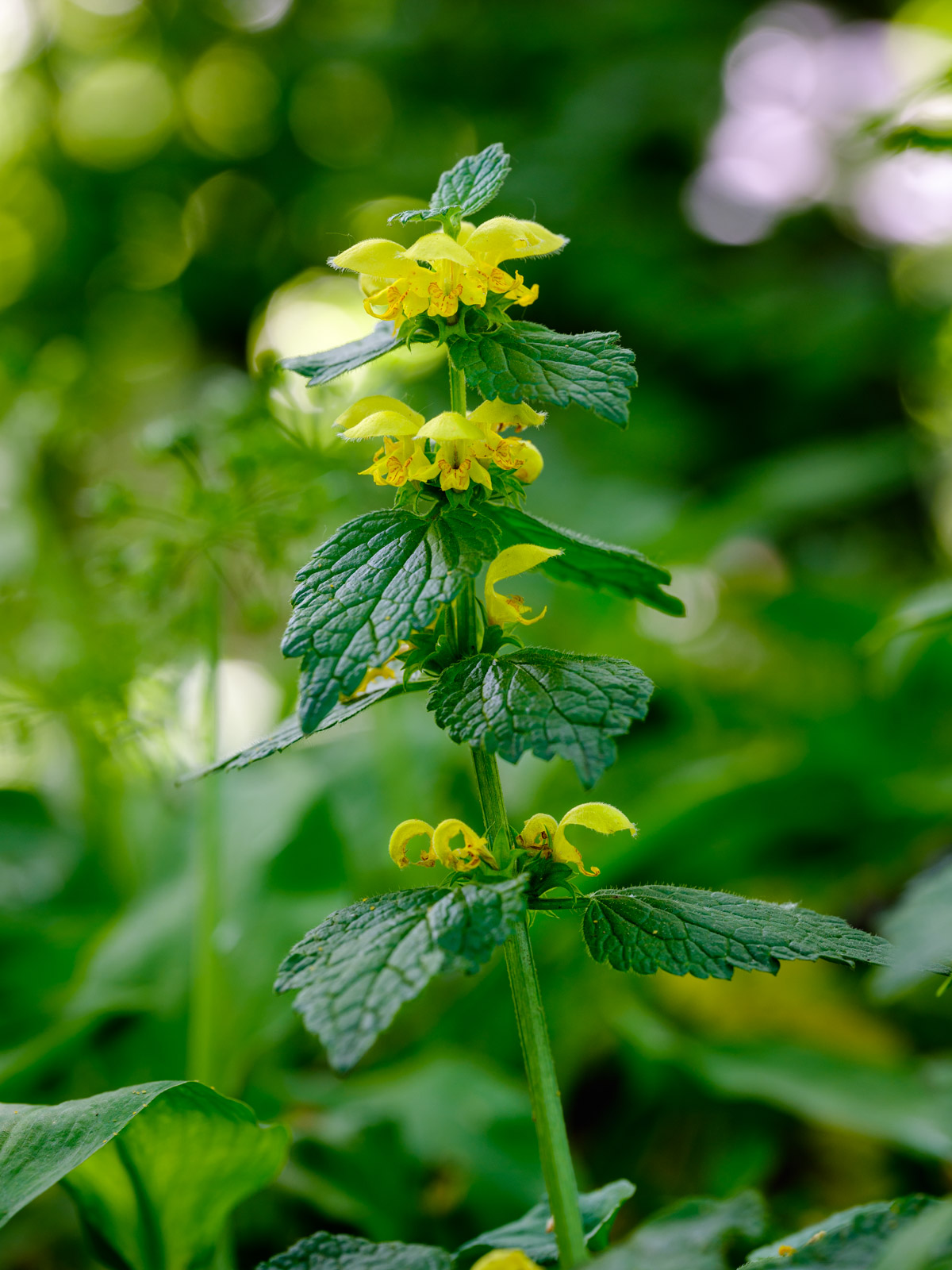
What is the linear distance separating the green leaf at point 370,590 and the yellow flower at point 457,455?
0.06ft

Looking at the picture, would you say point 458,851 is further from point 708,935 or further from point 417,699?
point 417,699

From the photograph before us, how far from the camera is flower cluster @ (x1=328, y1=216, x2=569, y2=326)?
1.38ft

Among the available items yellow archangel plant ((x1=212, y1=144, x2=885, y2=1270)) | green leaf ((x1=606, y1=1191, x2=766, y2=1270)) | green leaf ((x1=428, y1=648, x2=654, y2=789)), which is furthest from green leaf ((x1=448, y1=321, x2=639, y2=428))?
green leaf ((x1=606, y1=1191, x2=766, y2=1270))

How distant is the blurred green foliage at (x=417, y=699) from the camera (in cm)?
88

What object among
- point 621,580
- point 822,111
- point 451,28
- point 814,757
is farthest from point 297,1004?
point 822,111

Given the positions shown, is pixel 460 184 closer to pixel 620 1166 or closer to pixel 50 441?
pixel 620 1166

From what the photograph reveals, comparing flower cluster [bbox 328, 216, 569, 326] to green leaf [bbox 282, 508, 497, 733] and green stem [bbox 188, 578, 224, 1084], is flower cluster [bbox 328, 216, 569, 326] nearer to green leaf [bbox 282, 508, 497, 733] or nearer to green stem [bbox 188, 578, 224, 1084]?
green leaf [bbox 282, 508, 497, 733]

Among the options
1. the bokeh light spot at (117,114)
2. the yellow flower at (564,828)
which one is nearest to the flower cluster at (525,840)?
the yellow flower at (564,828)

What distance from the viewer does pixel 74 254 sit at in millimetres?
2855

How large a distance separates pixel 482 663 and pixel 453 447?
0.36 feet

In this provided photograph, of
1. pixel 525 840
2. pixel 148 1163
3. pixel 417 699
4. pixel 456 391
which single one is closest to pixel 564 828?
pixel 525 840

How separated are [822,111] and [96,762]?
10.1 feet

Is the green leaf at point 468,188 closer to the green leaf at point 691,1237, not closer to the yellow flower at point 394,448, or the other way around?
the yellow flower at point 394,448

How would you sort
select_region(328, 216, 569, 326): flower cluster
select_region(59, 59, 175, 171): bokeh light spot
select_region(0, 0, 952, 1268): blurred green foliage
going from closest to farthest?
select_region(328, 216, 569, 326): flower cluster → select_region(0, 0, 952, 1268): blurred green foliage → select_region(59, 59, 175, 171): bokeh light spot
